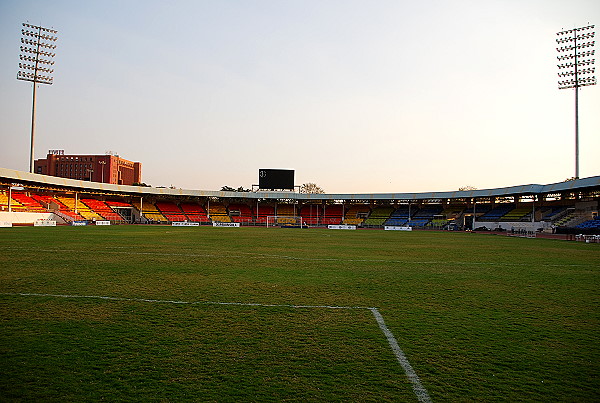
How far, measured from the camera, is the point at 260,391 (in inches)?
140

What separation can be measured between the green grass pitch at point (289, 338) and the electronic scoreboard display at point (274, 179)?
52067mm

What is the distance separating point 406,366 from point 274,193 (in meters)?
64.5

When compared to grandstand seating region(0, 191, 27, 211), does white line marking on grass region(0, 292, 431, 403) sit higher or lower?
lower

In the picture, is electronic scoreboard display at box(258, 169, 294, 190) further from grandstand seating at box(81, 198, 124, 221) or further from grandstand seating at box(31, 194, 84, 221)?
grandstand seating at box(31, 194, 84, 221)

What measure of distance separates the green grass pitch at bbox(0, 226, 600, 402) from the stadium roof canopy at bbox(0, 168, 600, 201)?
3977 cm

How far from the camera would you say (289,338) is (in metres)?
5.11

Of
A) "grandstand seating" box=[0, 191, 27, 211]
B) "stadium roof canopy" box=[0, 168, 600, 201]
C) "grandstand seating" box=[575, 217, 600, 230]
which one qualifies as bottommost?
"grandstand seating" box=[575, 217, 600, 230]

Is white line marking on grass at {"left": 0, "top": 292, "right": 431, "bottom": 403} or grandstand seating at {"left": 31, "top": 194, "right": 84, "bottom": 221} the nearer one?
white line marking on grass at {"left": 0, "top": 292, "right": 431, "bottom": 403}

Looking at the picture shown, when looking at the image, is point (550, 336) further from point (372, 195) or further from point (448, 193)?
point (372, 195)

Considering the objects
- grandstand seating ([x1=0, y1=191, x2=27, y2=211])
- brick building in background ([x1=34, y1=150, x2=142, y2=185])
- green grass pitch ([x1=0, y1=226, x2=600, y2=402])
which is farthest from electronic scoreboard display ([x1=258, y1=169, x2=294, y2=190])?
brick building in background ([x1=34, y1=150, x2=142, y2=185])

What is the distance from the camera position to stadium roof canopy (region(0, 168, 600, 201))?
41.6 metres

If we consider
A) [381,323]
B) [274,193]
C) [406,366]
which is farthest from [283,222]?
[406,366]

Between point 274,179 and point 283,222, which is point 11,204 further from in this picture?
point 283,222

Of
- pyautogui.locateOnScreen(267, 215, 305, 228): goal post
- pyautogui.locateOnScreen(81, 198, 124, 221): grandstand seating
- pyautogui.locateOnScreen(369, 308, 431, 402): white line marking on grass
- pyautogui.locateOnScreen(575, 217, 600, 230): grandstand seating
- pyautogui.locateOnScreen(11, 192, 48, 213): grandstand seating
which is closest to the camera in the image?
pyautogui.locateOnScreen(369, 308, 431, 402): white line marking on grass
